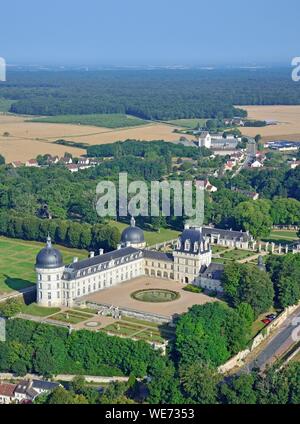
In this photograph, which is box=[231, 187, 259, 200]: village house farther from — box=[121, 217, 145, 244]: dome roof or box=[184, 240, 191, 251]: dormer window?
box=[184, 240, 191, 251]: dormer window

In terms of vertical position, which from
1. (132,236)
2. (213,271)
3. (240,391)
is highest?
(132,236)

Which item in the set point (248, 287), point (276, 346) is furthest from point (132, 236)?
point (276, 346)

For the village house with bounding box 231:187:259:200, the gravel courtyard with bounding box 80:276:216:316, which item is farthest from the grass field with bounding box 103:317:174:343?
the village house with bounding box 231:187:259:200

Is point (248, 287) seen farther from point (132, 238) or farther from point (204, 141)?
point (204, 141)

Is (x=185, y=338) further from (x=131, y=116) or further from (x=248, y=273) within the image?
(x=131, y=116)

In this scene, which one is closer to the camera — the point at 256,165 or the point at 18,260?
the point at 18,260

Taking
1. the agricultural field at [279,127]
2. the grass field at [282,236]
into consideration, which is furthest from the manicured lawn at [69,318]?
the agricultural field at [279,127]
